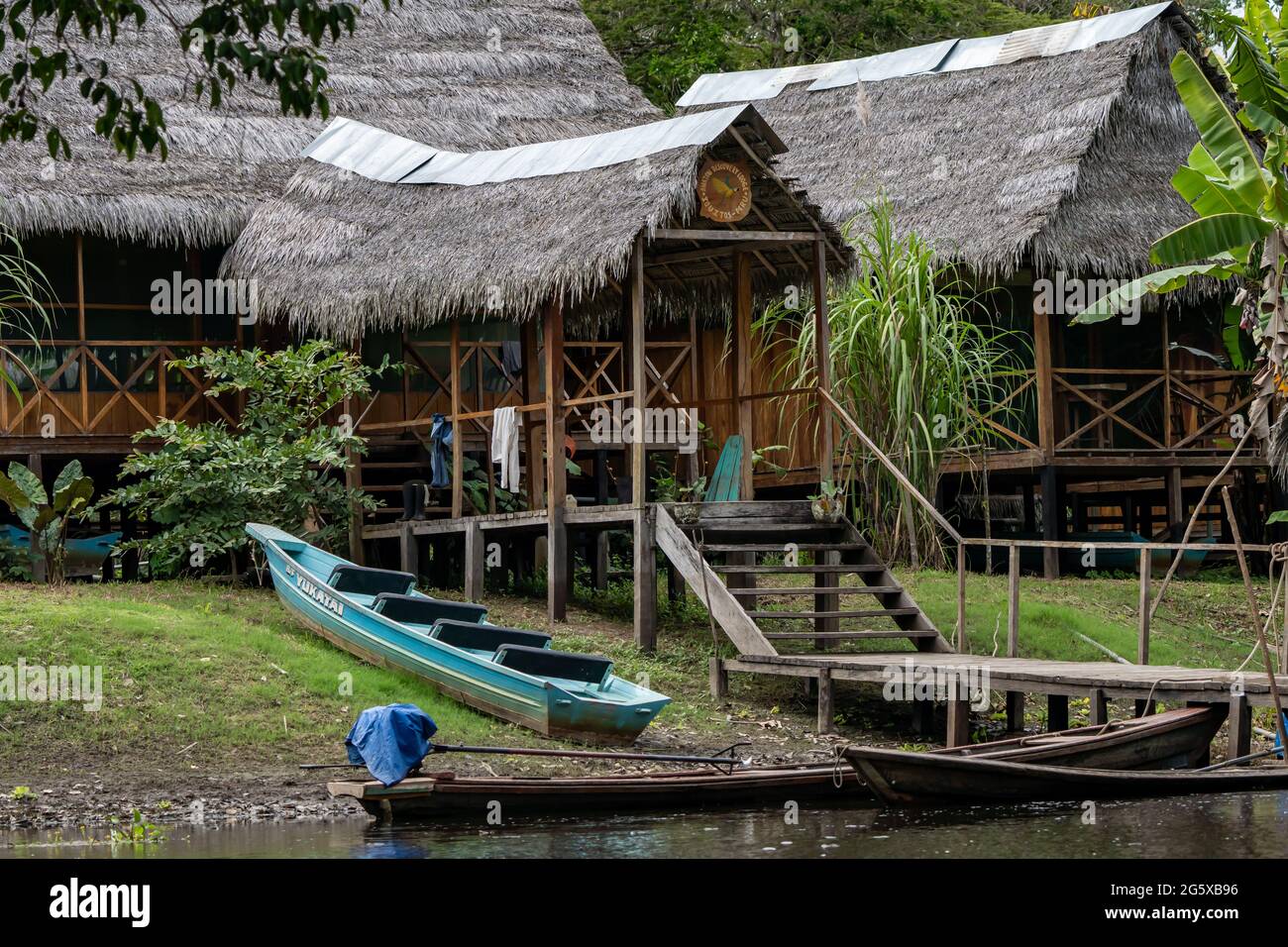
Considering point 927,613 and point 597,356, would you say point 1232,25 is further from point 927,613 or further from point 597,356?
point 597,356

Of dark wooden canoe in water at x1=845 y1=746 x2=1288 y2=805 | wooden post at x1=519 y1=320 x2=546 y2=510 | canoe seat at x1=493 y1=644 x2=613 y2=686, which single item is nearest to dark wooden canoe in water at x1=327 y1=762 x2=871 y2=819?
dark wooden canoe in water at x1=845 y1=746 x2=1288 y2=805

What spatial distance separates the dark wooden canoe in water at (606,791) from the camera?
9.41m

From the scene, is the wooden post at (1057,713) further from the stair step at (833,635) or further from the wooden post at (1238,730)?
the wooden post at (1238,730)

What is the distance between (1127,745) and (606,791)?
2.92 m

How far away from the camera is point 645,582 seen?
13.4 meters

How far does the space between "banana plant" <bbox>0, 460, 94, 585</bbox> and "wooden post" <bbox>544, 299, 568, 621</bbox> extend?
369 centimetres

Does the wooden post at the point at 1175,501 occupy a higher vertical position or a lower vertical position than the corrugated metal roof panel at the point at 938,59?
lower

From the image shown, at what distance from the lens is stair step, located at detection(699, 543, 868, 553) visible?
1294 centimetres

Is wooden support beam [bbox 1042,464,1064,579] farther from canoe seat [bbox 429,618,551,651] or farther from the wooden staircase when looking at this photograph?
canoe seat [bbox 429,618,551,651]

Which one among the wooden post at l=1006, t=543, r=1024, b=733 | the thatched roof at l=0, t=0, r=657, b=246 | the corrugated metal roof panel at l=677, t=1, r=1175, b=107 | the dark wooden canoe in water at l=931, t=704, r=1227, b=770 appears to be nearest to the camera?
the dark wooden canoe in water at l=931, t=704, r=1227, b=770

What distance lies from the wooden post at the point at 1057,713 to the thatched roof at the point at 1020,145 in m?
5.26

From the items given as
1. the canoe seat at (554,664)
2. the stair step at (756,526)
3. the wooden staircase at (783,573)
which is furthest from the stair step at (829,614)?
the canoe seat at (554,664)

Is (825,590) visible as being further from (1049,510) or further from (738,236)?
(1049,510)

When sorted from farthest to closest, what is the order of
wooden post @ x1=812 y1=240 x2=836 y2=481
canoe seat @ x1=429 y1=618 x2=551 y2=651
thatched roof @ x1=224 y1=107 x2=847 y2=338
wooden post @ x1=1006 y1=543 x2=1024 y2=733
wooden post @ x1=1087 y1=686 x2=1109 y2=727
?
wooden post @ x1=812 y1=240 x2=836 y2=481, thatched roof @ x1=224 y1=107 x2=847 y2=338, wooden post @ x1=1006 y1=543 x2=1024 y2=733, canoe seat @ x1=429 y1=618 x2=551 y2=651, wooden post @ x1=1087 y1=686 x2=1109 y2=727
